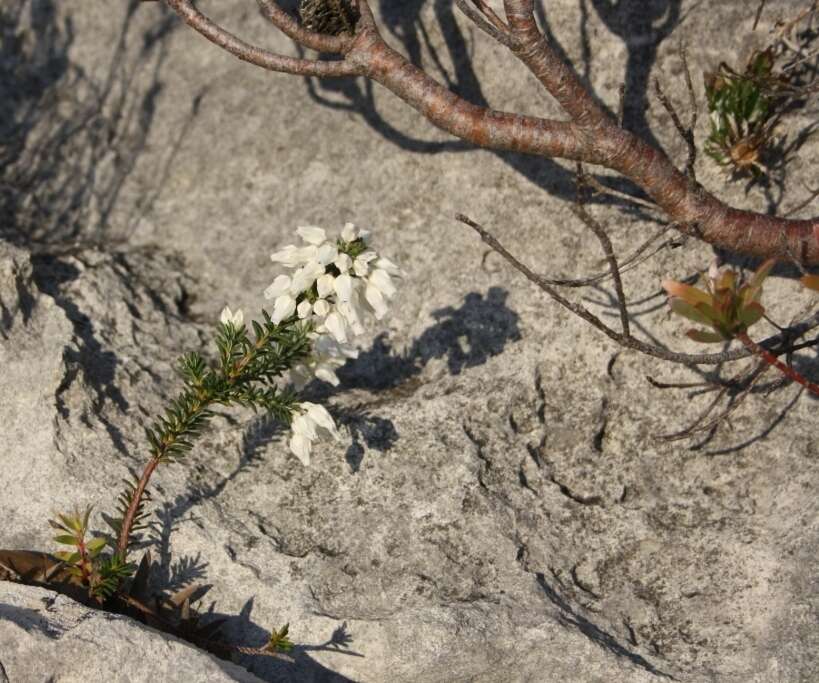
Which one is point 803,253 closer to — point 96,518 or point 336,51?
point 336,51

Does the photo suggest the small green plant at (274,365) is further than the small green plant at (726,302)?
Yes

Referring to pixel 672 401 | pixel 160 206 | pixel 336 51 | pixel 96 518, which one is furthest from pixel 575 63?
pixel 96 518

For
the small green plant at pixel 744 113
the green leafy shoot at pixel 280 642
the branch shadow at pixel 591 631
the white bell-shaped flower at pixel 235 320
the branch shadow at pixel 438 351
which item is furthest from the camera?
the branch shadow at pixel 438 351

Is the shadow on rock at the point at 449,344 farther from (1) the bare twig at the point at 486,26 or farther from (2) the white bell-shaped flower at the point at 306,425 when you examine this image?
(1) the bare twig at the point at 486,26

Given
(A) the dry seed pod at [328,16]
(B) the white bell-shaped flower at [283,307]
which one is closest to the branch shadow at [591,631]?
(B) the white bell-shaped flower at [283,307]

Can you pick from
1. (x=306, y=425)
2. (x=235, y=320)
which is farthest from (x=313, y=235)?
(x=306, y=425)

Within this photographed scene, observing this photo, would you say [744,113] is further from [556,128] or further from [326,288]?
[326,288]
